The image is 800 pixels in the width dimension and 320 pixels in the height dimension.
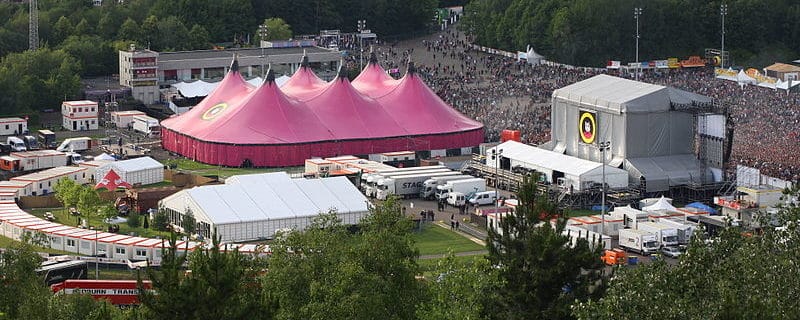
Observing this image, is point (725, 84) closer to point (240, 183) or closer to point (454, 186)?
point (454, 186)

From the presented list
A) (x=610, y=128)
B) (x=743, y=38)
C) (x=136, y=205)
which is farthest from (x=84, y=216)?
(x=743, y=38)

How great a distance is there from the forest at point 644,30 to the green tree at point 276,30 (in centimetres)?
1117

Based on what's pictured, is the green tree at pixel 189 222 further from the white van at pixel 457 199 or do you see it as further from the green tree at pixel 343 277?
the green tree at pixel 343 277

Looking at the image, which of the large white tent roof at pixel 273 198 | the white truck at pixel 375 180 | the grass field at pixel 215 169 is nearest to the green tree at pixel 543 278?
the large white tent roof at pixel 273 198

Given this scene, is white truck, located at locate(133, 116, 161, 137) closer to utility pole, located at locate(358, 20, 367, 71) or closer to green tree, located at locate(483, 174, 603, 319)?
utility pole, located at locate(358, 20, 367, 71)

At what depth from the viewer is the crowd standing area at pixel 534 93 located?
2749 inches

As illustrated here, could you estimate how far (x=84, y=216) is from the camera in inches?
2253

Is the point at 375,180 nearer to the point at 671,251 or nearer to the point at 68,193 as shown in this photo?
the point at 68,193

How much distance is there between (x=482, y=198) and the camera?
2431 inches

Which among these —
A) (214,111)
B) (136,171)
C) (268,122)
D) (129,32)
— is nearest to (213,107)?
(214,111)

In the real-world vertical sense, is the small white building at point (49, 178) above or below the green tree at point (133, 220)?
above

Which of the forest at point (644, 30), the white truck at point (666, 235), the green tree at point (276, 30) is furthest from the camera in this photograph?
the green tree at point (276, 30)

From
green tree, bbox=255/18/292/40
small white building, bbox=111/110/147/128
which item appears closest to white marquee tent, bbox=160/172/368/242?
small white building, bbox=111/110/147/128

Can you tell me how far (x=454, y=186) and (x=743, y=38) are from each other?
4268 centimetres
